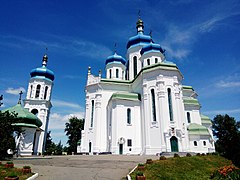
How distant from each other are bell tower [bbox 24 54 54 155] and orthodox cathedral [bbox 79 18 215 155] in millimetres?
9976

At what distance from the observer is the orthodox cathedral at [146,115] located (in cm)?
2506

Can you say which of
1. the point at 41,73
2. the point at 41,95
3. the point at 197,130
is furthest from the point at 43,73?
the point at 197,130

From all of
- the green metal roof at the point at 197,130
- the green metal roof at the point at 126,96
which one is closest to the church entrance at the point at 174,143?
the green metal roof at the point at 197,130

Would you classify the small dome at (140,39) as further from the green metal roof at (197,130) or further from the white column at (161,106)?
the green metal roof at (197,130)

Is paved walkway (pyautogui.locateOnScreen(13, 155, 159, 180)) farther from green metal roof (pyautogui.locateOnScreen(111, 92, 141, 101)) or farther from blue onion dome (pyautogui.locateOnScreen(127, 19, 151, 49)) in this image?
blue onion dome (pyautogui.locateOnScreen(127, 19, 151, 49))

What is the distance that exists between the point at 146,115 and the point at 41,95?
22.6 meters

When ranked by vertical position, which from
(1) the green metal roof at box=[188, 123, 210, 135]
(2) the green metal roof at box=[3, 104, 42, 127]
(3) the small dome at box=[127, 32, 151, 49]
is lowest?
(1) the green metal roof at box=[188, 123, 210, 135]

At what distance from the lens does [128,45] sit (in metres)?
39.9

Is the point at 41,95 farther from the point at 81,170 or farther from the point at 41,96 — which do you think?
the point at 81,170

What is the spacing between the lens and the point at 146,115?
26.9 m

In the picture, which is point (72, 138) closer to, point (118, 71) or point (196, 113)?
point (118, 71)

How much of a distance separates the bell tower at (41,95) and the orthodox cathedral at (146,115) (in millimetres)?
9976

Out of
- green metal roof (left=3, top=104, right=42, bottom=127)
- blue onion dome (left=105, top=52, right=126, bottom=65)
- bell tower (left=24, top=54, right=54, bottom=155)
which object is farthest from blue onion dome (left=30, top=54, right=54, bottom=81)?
green metal roof (left=3, top=104, right=42, bottom=127)

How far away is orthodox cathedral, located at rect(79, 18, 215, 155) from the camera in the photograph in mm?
25062
